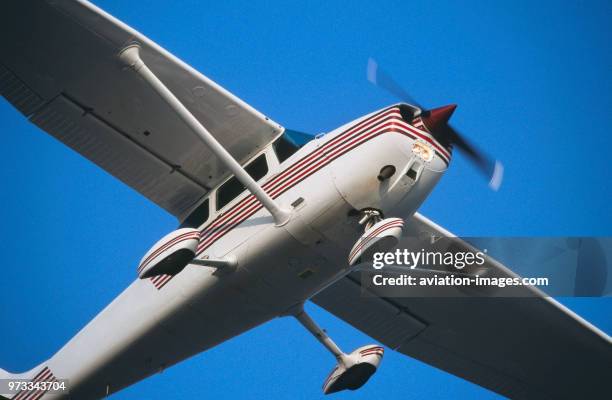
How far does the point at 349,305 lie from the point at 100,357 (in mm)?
4195

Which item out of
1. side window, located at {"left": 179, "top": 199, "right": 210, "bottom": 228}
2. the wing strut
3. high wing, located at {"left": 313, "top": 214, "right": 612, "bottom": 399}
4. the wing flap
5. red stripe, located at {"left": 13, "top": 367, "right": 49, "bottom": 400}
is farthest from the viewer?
high wing, located at {"left": 313, "top": 214, "right": 612, "bottom": 399}

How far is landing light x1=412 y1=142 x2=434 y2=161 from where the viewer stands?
12.4 meters

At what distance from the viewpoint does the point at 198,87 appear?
1414 centimetres

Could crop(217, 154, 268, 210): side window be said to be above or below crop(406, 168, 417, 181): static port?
above

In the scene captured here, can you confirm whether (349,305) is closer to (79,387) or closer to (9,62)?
(79,387)

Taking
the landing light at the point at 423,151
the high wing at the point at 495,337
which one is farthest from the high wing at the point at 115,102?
the high wing at the point at 495,337

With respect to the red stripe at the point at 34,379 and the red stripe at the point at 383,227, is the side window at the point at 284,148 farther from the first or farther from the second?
the red stripe at the point at 34,379

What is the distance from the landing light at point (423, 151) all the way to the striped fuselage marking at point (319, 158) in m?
0.08

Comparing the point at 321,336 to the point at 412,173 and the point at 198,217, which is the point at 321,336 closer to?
the point at 198,217

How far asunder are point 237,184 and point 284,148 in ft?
3.01

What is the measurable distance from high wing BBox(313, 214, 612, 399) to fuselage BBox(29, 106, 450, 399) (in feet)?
8.31

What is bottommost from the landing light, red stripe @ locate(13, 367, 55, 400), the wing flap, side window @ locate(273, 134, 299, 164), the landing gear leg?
the landing light

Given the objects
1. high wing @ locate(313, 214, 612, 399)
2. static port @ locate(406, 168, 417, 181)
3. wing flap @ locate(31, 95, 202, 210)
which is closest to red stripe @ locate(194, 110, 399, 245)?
static port @ locate(406, 168, 417, 181)

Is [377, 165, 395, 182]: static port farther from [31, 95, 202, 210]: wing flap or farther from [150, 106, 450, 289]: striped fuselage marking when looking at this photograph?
[31, 95, 202, 210]: wing flap
